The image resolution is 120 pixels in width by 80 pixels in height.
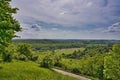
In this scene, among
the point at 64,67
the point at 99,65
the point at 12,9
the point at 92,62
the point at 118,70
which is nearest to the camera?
the point at 12,9

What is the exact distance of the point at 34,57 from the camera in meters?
158

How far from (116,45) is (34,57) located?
318ft

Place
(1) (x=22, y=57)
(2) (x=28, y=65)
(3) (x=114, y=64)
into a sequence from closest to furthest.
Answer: (3) (x=114, y=64) < (2) (x=28, y=65) < (1) (x=22, y=57)

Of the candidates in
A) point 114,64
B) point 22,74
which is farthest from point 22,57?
point 22,74

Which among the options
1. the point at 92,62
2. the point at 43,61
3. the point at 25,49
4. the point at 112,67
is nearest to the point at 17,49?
the point at 25,49

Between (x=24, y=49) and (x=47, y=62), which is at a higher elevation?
(x=24, y=49)

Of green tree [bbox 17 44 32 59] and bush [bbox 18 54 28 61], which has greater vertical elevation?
green tree [bbox 17 44 32 59]

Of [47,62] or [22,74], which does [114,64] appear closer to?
[22,74]

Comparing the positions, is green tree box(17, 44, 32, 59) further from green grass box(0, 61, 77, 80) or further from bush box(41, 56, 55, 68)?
green grass box(0, 61, 77, 80)

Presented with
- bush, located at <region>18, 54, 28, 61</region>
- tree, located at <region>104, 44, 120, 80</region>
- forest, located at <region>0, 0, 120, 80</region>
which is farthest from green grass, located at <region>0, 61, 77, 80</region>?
bush, located at <region>18, 54, 28, 61</region>

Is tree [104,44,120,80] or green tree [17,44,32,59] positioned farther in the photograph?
green tree [17,44,32,59]

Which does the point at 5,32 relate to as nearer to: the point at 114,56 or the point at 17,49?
the point at 114,56

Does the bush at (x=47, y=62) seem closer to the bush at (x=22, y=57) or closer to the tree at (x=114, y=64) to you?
the bush at (x=22, y=57)

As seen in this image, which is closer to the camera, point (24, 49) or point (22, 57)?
point (22, 57)
